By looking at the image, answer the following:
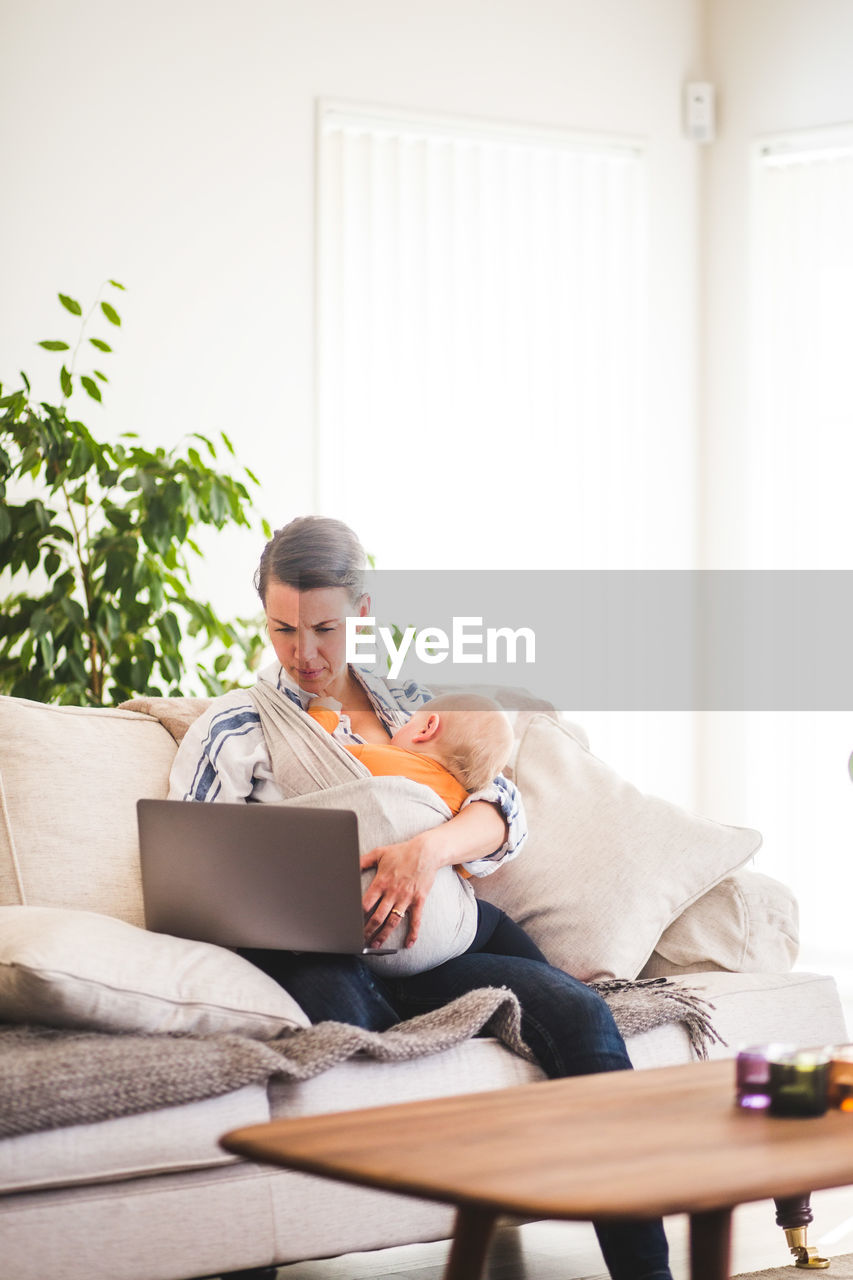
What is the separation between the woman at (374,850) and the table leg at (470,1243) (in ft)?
1.45

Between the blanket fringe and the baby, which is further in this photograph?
the baby

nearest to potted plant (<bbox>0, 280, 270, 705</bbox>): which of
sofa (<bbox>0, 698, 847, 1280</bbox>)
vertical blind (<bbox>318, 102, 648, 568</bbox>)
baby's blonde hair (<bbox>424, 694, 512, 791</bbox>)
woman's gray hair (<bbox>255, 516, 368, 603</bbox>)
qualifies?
sofa (<bbox>0, 698, 847, 1280</bbox>)

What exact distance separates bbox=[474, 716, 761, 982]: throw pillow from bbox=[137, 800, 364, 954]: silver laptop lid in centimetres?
51

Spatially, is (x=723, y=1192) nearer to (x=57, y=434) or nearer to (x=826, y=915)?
(x=57, y=434)

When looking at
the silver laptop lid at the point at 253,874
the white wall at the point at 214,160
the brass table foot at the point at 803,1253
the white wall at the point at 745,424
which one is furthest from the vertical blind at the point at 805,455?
the silver laptop lid at the point at 253,874

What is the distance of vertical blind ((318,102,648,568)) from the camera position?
396 cm

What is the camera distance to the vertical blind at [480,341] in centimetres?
396

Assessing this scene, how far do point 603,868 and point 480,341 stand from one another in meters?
2.23

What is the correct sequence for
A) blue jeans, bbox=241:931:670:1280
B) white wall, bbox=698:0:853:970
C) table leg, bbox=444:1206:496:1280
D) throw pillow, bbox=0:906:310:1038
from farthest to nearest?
1. white wall, bbox=698:0:853:970
2. blue jeans, bbox=241:931:670:1280
3. throw pillow, bbox=0:906:310:1038
4. table leg, bbox=444:1206:496:1280

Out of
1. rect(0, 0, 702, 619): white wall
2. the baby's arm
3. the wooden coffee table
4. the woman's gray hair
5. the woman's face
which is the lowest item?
the wooden coffee table

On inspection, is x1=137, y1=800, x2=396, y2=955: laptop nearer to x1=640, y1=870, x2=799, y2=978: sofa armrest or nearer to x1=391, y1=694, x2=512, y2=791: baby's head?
x1=391, y1=694, x2=512, y2=791: baby's head

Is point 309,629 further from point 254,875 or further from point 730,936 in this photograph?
point 730,936

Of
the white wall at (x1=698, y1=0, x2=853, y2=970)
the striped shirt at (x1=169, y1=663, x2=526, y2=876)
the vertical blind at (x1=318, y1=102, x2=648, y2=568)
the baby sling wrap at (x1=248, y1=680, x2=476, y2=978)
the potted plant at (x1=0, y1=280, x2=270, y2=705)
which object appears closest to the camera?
the baby sling wrap at (x1=248, y1=680, x2=476, y2=978)

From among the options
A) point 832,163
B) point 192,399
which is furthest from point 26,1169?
point 832,163
